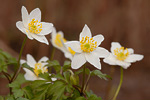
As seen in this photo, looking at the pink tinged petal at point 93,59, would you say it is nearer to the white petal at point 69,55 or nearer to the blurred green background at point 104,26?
the white petal at point 69,55

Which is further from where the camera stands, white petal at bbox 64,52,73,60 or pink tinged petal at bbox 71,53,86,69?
white petal at bbox 64,52,73,60

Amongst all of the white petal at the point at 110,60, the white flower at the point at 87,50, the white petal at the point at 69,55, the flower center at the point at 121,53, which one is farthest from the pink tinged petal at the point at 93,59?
the white petal at the point at 69,55

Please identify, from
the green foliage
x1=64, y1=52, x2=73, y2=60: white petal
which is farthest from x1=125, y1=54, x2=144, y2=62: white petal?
the green foliage

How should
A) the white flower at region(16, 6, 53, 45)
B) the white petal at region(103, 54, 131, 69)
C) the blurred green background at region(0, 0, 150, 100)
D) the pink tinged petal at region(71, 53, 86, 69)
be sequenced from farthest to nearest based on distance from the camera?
1. the blurred green background at region(0, 0, 150, 100)
2. the white petal at region(103, 54, 131, 69)
3. the white flower at region(16, 6, 53, 45)
4. the pink tinged petal at region(71, 53, 86, 69)

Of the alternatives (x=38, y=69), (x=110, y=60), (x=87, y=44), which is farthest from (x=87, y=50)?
(x=38, y=69)

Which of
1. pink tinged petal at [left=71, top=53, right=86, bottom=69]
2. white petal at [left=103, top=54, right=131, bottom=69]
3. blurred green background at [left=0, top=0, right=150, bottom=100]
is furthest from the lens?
blurred green background at [left=0, top=0, right=150, bottom=100]

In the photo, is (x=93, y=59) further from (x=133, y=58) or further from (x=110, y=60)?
(x=133, y=58)

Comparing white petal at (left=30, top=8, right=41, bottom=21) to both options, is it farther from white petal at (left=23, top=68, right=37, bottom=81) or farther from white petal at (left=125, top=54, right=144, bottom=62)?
white petal at (left=125, top=54, right=144, bottom=62)
